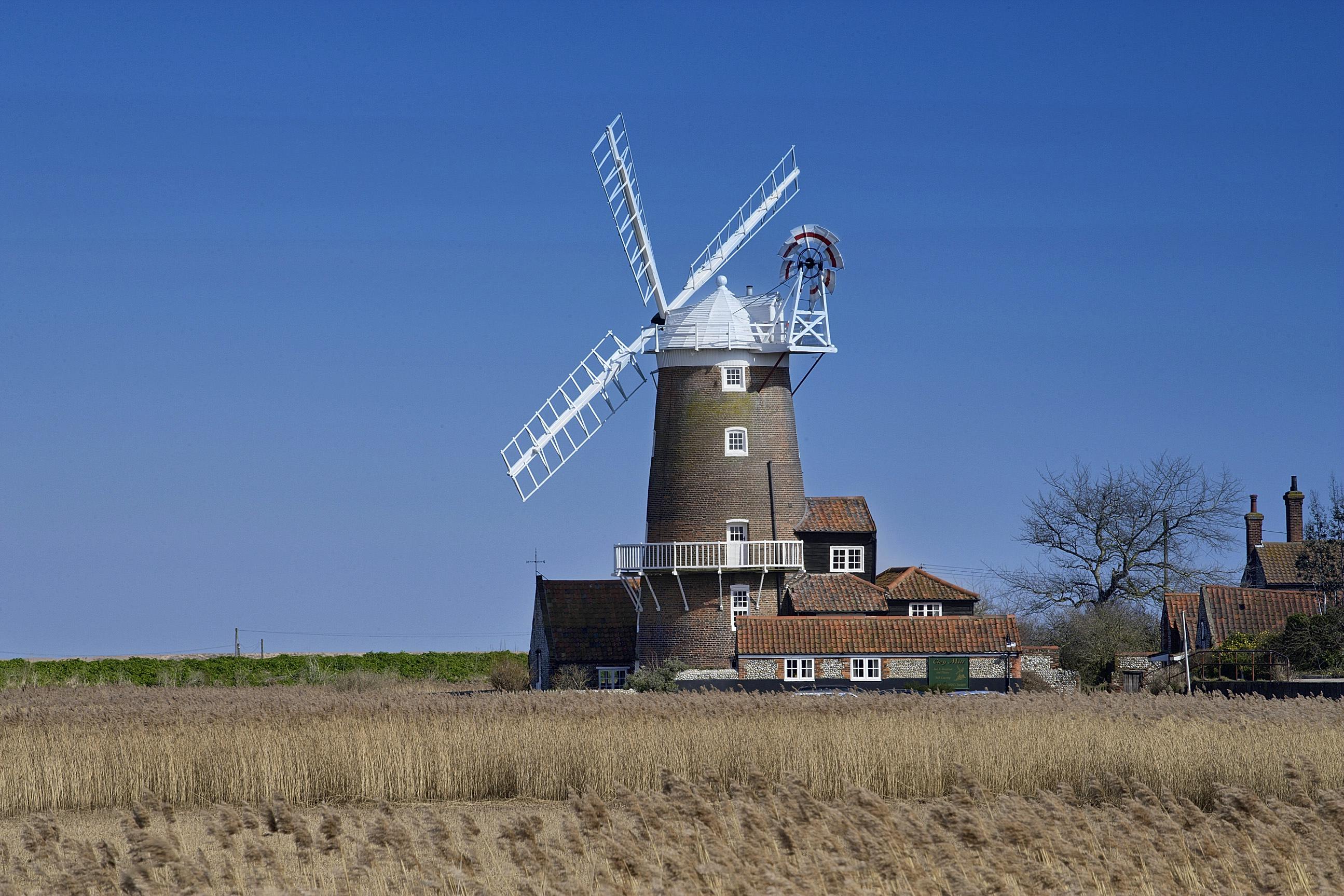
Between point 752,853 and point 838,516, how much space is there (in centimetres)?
3391

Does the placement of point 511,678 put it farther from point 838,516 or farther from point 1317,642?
point 1317,642

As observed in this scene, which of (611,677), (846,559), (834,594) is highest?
(846,559)

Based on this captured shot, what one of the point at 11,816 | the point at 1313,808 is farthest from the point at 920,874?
the point at 11,816

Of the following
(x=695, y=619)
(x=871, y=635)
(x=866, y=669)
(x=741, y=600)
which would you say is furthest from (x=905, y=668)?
(x=695, y=619)

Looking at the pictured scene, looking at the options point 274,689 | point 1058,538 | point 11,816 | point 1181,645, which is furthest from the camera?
point 1058,538

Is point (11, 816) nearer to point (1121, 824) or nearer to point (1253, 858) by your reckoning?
point (1121, 824)

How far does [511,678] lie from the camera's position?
47594mm

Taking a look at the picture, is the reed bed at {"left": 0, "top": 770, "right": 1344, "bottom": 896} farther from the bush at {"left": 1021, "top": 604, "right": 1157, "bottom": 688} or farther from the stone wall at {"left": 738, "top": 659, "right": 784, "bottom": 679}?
the bush at {"left": 1021, "top": 604, "right": 1157, "bottom": 688}

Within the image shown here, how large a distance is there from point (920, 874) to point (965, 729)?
30.8 feet

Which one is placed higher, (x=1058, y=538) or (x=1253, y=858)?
(x=1058, y=538)

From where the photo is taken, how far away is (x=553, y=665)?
4250 centimetres

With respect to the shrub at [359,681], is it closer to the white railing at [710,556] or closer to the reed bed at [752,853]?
the white railing at [710,556]

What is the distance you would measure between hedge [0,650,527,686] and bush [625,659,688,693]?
14.5 metres

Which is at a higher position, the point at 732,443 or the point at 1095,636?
the point at 732,443
